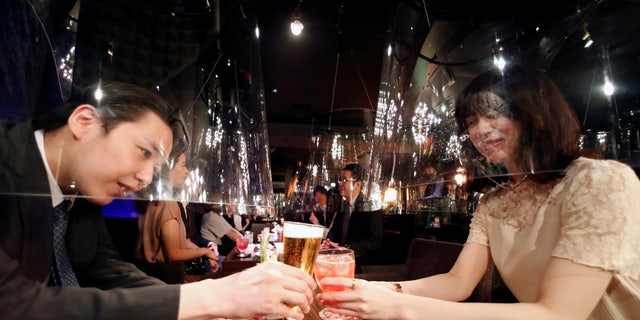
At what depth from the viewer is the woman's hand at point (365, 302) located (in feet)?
2.53

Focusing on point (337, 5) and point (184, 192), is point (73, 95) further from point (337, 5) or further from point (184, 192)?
point (337, 5)

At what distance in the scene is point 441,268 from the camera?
2.25 meters

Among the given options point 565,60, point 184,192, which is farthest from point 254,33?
point 565,60

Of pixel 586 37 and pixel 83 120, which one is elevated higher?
pixel 586 37

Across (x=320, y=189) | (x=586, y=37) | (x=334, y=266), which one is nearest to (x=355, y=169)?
(x=320, y=189)

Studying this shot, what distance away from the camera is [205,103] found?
0.60 metres

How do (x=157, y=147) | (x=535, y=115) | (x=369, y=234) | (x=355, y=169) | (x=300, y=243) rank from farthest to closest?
(x=369, y=234) < (x=355, y=169) < (x=535, y=115) < (x=300, y=243) < (x=157, y=147)

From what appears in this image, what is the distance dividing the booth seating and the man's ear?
78.6 inches

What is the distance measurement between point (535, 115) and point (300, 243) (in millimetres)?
761

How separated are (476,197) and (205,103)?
135 centimetres

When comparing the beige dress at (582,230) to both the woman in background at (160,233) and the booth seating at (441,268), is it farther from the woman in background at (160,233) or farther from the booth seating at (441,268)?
the woman in background at (160,233)

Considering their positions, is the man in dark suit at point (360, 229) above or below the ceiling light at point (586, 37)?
below

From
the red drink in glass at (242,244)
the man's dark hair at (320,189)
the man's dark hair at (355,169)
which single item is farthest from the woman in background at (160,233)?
the man's dark hair at (355,169)

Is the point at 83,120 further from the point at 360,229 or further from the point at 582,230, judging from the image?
the point at 360,229
